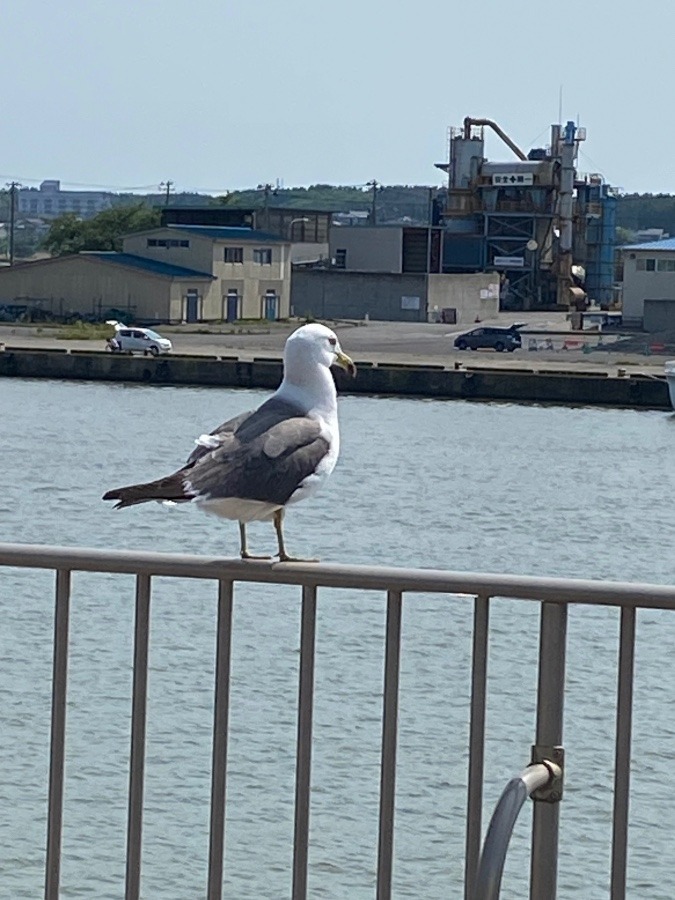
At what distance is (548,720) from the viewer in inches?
82.6

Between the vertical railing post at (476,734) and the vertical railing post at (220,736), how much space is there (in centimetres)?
29

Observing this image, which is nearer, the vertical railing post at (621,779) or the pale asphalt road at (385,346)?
the vertical railing post at (621,779)

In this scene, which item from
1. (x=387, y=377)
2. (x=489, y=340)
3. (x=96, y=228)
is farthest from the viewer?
(x=96, y=228)

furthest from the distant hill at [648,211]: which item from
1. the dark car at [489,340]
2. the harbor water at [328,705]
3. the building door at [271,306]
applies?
the harbor water at [328,705]

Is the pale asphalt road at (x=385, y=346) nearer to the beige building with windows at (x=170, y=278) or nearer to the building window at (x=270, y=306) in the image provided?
the beige building with windows at (x=170, y=278)

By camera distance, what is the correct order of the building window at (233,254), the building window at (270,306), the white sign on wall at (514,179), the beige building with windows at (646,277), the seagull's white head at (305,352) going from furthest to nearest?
1. the white sign on wall at (514,179)
2. the beige building with windows at (646,277)
3. the building window at (270,306)
4. the building window at (233,254)
5. the seagull's white head at (305,352)

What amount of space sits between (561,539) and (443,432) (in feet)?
42.4

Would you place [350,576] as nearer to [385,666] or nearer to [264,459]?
[385,666]

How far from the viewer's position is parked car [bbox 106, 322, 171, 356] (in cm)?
4253

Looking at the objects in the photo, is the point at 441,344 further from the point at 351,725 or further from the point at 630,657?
the point at 630,657

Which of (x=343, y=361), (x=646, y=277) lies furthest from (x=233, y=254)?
(x=343, y=361)

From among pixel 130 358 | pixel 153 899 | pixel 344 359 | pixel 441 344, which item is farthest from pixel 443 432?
pixel 344 359

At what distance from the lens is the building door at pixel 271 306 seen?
56031 mm

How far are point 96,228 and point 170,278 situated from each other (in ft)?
80.8
